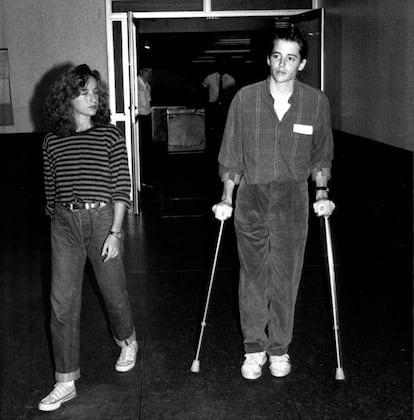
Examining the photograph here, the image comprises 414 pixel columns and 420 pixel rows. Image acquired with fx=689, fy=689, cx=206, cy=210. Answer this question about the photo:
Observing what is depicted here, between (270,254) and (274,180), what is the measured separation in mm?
409

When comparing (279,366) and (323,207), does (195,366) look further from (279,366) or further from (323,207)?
(323,207)

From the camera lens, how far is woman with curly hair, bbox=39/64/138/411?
3.33 m

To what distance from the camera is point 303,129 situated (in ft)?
11.5

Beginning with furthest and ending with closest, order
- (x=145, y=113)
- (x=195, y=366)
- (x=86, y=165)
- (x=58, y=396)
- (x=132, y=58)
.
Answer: (x=145, y=113) < (x=132, y=58) < (x=195, y=366) < (x=58, y=396) < (x=86, y=165)

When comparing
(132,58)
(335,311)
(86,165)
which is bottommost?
(335,311)

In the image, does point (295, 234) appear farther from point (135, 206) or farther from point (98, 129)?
point (135, 206)

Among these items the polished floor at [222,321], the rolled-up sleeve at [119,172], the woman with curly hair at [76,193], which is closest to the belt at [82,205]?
the woman with curly hair at [76,193]

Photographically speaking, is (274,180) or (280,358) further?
(280,358)

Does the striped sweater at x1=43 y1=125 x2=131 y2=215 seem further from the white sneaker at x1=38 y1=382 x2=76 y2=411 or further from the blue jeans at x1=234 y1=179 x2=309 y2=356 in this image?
the white sneaker at x1=38 y1=382 x2=76 y2=411

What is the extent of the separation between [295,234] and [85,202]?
110cm

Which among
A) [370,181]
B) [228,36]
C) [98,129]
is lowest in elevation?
[370,181]

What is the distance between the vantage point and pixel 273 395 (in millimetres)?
3500

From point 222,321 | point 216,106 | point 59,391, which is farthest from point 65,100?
point 216,106

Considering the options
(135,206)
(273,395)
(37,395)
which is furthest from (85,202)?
(135,206)
